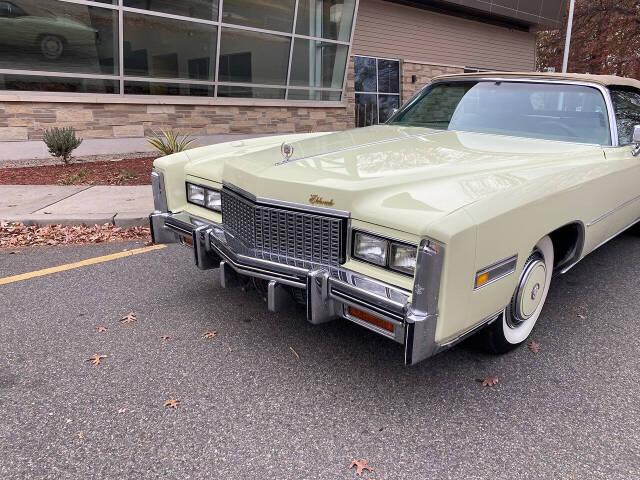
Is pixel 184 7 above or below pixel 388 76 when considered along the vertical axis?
above

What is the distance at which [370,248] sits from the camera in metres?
2.37

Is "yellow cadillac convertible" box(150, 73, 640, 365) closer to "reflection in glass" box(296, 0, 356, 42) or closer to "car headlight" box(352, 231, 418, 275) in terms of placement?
"car headlight" box(352, 231, 418, 275)

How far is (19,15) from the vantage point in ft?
29.0

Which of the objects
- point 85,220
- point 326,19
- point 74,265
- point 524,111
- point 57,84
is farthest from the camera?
point 326,19

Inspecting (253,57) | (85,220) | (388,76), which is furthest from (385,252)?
(388,76)

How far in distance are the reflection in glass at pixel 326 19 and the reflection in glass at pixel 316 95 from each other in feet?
4.53

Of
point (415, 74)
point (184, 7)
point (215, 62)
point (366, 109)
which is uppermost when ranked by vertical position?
point (184, 7)

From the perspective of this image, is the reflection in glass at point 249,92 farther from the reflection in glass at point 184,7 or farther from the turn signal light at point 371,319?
the turn signal light at point 371,319

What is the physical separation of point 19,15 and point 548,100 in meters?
9.17

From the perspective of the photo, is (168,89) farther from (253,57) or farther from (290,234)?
(290,234)

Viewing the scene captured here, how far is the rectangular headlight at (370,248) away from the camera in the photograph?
7.60ft

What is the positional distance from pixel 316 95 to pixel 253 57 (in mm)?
2169

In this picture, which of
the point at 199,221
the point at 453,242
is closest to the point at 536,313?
the point at 453,242

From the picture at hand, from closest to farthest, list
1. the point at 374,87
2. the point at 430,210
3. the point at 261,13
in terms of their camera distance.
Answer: the point at 430,210, the point at 261,13, the point at 374,87
